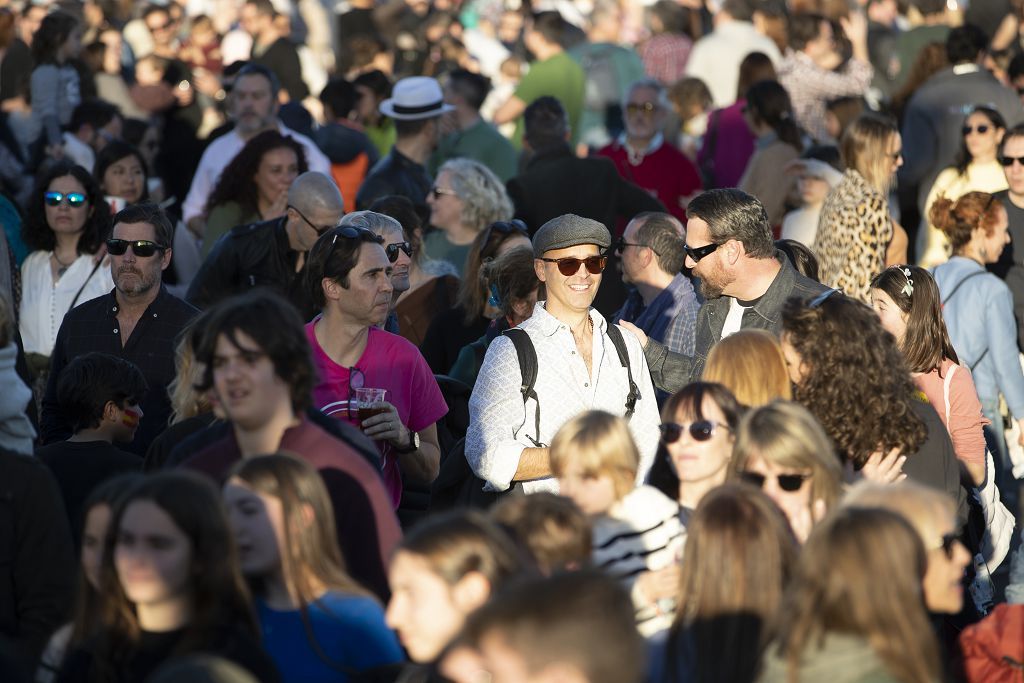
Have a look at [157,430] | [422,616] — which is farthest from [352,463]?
[157,430]

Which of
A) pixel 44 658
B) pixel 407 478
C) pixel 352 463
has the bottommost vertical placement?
pixel 407 478

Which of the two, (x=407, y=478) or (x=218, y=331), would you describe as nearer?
(x=218, y=331)

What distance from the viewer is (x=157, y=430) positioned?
6.65 meters

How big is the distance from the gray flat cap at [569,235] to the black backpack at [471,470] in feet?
1.13

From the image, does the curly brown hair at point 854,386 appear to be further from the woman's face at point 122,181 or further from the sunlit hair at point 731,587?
the woman's face at point 122,181

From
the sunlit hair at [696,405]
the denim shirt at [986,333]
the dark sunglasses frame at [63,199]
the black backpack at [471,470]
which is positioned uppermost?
the dark sunglasses frame at [63,199]

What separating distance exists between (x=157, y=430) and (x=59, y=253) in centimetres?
210

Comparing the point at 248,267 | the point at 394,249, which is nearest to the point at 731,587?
the point at 394,249

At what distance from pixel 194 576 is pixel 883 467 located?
2638 mm

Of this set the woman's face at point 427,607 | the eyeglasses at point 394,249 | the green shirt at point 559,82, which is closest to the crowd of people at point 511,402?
the woman's face at point 427,607

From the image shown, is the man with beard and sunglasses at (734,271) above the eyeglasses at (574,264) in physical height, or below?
below

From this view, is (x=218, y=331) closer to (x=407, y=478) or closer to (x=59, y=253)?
(x=407, y=478)

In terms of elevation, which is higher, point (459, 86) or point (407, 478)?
point (459, 86)

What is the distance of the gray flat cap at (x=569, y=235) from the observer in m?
6.27
